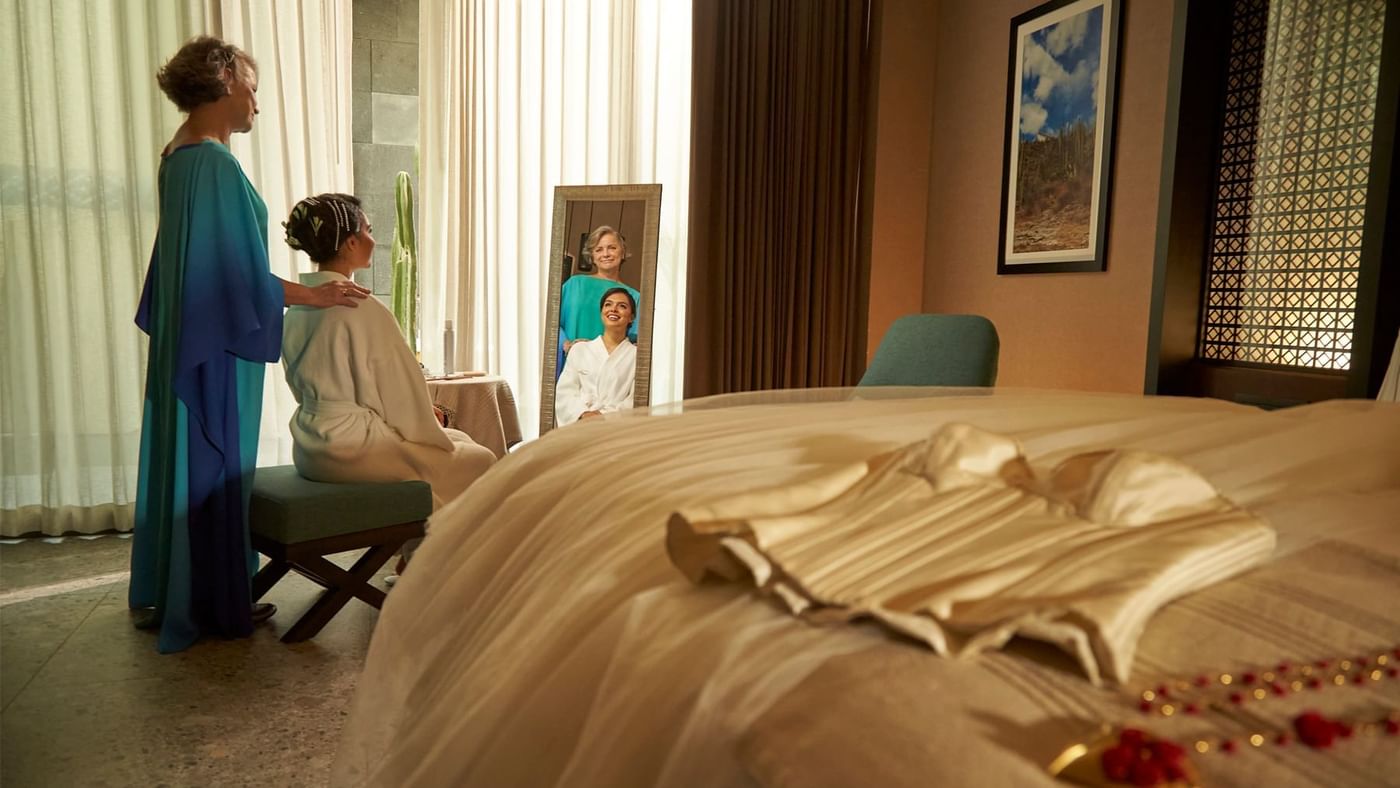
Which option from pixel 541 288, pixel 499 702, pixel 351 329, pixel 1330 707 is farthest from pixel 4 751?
pixel 541 288

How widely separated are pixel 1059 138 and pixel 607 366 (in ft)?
7.42

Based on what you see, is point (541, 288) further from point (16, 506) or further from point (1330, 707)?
point (1330, 707)

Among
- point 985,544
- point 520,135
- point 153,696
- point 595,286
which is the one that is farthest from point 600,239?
point 985,544

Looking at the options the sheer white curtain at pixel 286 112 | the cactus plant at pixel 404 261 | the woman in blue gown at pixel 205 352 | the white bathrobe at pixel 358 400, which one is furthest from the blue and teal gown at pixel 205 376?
the sheer white curtain at pixel 286 112

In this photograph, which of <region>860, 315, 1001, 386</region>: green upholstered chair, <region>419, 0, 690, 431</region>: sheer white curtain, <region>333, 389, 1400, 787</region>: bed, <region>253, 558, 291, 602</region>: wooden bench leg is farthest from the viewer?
<region>419, 0, 690, 431</region>: sheer white curtain

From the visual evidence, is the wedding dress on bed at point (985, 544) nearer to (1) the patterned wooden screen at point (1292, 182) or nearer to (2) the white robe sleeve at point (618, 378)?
(1) the patterned wooden screen at point (1292, 182)

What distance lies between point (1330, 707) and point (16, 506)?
4572 millimetres

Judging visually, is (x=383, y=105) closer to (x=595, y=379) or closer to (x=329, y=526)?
(x=595, y=379)

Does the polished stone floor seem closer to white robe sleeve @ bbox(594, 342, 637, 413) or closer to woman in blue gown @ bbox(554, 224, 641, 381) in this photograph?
white robe sleeve @ bbox(594, 342, 637, 413)

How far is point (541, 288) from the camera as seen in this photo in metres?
A: 4.74

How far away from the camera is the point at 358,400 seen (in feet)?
9.37

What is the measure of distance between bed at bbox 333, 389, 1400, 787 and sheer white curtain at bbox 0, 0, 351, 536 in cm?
304

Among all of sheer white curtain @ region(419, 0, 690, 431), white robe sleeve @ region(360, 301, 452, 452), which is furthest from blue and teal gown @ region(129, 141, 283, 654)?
sheer white curtain @ region(419, 0, 690, 431)

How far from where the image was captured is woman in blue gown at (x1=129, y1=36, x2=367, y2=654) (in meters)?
2.61
